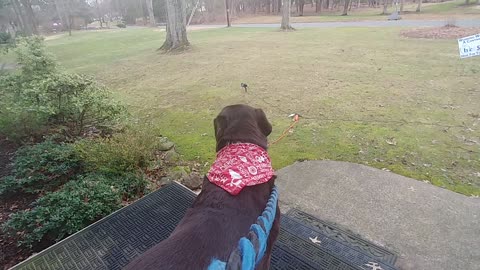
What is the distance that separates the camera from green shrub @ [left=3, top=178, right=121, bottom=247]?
2.58m

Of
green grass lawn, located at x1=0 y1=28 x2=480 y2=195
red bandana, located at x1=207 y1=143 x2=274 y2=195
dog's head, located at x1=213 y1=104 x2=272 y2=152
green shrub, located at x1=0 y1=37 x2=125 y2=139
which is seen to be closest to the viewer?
red bandana, located at x1=207 y1=143 x2=274 y2=195

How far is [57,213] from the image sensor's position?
2680 millimetres

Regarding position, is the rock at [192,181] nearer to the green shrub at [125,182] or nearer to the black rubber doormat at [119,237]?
the black rubber doormat at [119,237]

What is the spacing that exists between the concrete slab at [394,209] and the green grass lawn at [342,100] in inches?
11.7

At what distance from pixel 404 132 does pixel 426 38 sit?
11.8 m

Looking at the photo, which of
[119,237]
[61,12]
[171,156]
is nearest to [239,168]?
[119,237]

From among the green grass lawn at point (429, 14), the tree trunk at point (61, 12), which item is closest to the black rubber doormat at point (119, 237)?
the green grass lawn at point (429, 14)

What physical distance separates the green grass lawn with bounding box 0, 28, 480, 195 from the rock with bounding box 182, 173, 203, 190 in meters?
0.61

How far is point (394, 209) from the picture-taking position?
2918 mm

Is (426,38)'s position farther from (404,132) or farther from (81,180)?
(81,180)

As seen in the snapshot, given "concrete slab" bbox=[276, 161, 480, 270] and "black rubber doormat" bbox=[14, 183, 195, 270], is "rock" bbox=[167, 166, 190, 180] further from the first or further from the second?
"concrete slab" bbox=[276, 161, 480, 270]

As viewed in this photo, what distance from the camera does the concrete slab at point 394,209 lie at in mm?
2410

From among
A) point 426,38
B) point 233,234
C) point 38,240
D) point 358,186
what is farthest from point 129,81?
point 426,38

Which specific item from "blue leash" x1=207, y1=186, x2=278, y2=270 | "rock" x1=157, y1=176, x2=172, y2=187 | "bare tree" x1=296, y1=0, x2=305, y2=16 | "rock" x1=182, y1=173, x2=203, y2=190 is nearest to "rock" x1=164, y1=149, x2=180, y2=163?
"rock" x1=157, y1=176, x2=172, y2=187
